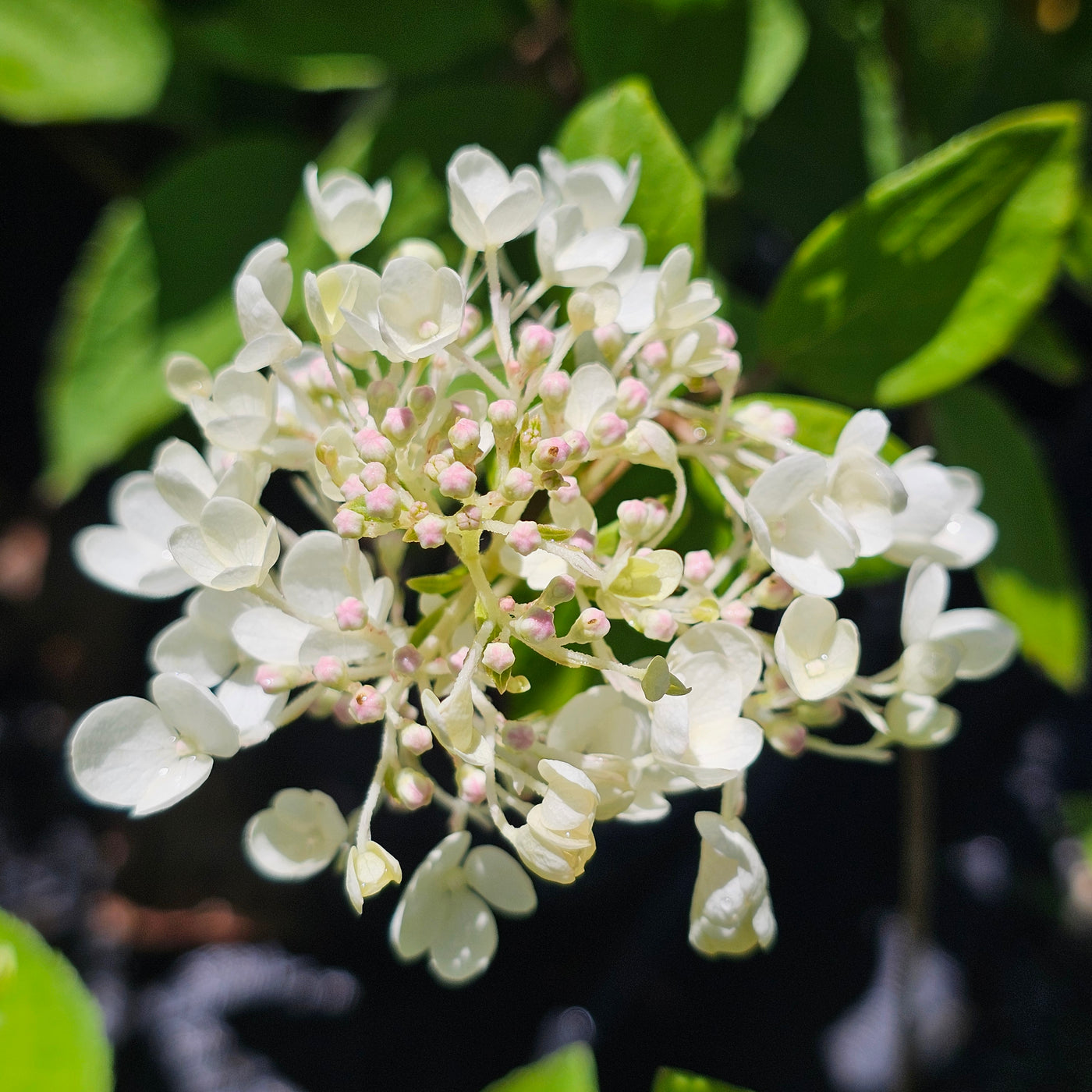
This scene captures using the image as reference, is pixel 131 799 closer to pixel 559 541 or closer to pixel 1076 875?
pixel 559 541

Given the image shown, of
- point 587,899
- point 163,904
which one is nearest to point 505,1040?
point 587,899

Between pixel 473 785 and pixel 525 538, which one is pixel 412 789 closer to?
pixel 473 785

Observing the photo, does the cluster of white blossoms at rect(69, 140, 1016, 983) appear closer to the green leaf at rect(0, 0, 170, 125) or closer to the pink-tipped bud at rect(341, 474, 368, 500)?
the pink-tipped bud at rect(341, 474, 368, 500)

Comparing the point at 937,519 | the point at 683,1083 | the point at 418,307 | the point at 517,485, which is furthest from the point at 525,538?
the point at 683,1083

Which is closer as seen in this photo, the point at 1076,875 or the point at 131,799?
the point at 131,799

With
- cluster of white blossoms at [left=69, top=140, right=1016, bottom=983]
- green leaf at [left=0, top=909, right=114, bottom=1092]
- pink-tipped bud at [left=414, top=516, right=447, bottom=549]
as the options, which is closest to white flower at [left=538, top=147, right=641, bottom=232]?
cluster of white blossoms at [left=69, top=140, right=1016, bottom=983]

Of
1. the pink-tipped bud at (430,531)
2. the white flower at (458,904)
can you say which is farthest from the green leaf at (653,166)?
the white flower at (458,904)

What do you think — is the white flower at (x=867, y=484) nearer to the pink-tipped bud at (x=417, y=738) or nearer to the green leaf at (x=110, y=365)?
the pink-tipped bud at (x=417, y=738)
